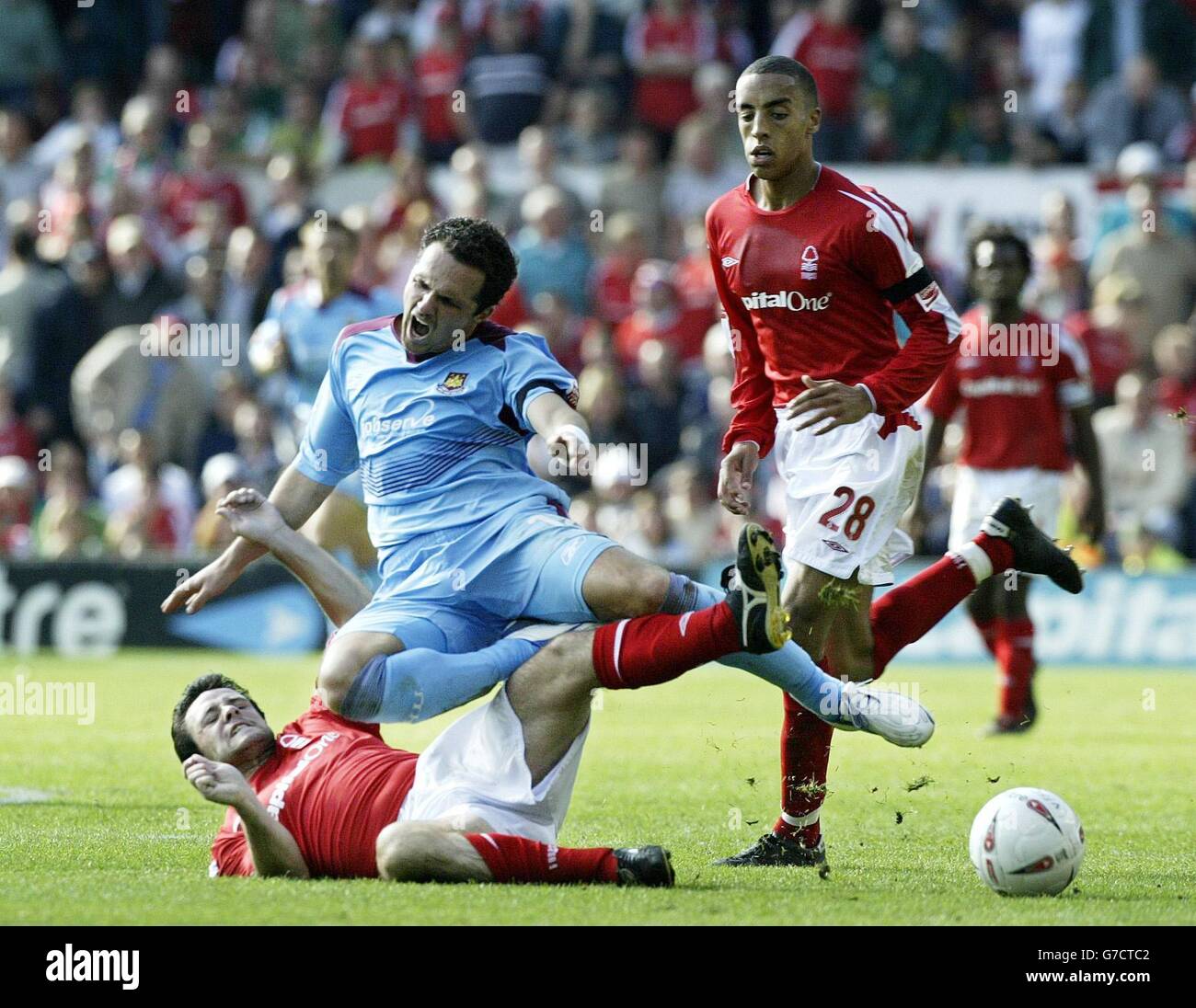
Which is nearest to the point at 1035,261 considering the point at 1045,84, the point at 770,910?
the point at 1045,84

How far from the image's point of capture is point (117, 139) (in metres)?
19.7

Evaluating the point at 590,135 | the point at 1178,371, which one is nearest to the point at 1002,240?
the point at 1178,371

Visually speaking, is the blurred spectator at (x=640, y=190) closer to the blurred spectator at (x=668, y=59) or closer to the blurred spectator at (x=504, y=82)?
the blurred spectator at (x=668, y=59)

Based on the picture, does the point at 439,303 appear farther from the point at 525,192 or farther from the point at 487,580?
the point at 525,192

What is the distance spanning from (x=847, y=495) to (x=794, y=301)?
710 millimetres

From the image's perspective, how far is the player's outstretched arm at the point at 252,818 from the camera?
240 inches

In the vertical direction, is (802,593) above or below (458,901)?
above

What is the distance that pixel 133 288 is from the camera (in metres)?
17.6

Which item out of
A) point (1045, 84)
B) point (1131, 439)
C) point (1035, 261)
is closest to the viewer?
point (1131, 439)

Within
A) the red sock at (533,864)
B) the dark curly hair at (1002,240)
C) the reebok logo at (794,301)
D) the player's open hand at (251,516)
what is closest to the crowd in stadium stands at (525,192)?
the dark curly hair at (1002,240)

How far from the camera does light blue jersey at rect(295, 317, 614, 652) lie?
6711 mm
